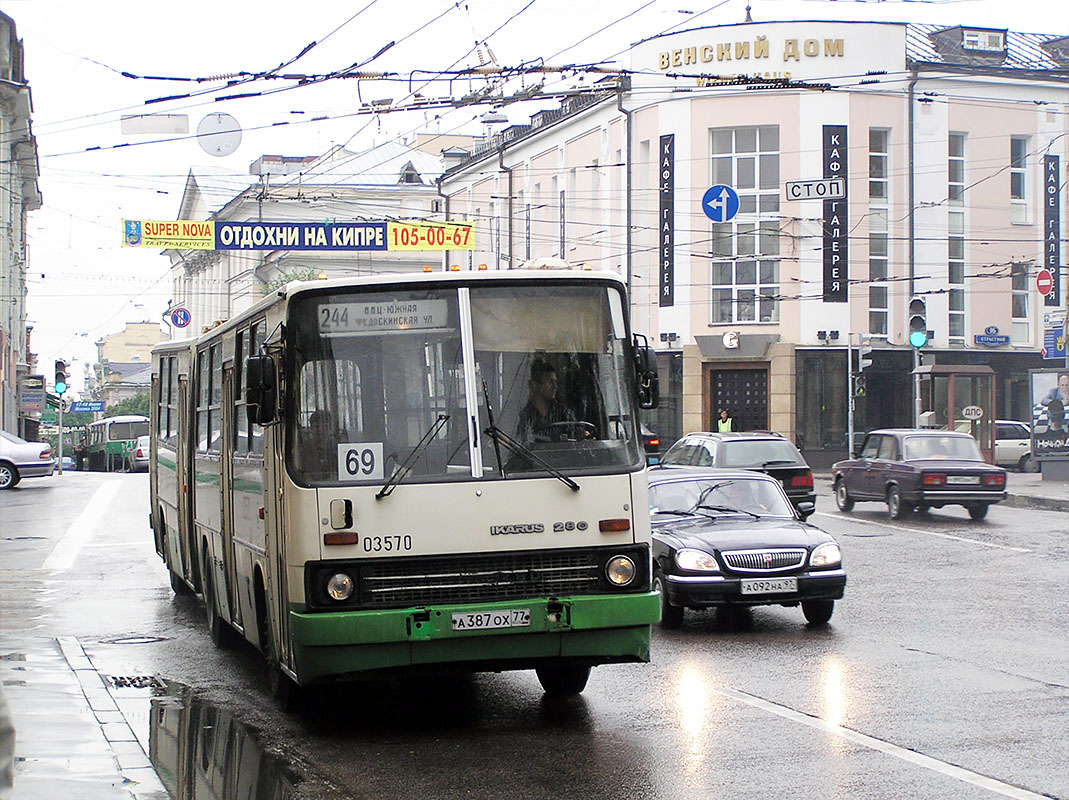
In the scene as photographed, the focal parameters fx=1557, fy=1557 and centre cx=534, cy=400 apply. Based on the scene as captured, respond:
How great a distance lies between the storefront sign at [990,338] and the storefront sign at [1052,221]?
200 centimetres

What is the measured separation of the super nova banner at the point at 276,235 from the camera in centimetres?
3891

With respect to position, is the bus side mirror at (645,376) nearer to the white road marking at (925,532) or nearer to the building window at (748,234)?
the white road marking at (925,532)

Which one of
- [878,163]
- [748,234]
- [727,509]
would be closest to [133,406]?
[748,234]

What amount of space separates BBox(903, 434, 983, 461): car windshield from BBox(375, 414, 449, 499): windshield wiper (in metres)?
19.6

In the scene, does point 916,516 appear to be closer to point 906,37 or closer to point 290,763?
point 290,763

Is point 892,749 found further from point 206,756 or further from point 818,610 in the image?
point 818,610

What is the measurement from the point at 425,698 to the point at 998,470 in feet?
59.9

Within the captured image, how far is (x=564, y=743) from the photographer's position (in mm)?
8562

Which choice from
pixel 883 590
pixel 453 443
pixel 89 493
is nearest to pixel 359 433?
pixel 453 443

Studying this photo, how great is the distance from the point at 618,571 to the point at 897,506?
18.9 meters

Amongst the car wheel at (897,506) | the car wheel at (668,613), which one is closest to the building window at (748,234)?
the car wheel at (897,506)

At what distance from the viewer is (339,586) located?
8680 mm

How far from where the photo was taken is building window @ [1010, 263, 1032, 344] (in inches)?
2078

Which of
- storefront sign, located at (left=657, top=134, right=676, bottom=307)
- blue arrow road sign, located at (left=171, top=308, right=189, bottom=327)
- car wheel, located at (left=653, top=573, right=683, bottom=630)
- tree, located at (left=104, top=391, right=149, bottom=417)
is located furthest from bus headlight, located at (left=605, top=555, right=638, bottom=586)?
tree, located at (left=104, top=391, right=149, bottom=417)
